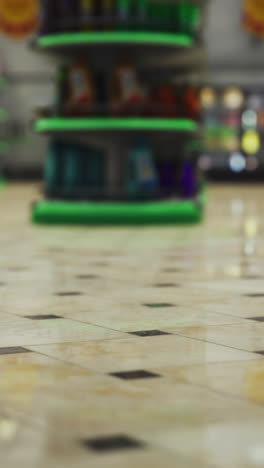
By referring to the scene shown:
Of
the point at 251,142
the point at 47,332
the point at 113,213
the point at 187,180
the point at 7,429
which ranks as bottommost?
the point at 251,142

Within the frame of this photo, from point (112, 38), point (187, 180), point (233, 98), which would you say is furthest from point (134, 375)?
point (233, 98)

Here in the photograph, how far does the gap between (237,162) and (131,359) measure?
20045mm

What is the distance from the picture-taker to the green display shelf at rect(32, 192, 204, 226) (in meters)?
10.6

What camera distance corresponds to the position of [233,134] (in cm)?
2345

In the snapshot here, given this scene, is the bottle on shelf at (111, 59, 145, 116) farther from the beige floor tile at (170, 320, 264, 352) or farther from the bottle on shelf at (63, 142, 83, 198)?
the beige floor tile at (170, 320, 264, 352)

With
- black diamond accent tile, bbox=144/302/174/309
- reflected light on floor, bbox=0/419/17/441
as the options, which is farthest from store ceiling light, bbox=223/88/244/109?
reflected light on floor, bbox=0/419/17/441

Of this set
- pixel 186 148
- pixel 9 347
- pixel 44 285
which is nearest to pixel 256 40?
pixel 186 148

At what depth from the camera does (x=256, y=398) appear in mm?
3059

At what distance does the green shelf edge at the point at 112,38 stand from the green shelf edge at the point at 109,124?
767 millimetres

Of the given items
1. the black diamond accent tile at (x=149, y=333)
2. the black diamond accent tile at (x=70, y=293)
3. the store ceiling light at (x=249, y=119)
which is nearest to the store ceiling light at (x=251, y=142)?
the store ceiling light at (x=249, y=119)

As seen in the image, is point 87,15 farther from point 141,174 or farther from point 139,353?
point 139,353

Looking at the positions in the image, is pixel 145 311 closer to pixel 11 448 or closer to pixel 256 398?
pixel 256 398

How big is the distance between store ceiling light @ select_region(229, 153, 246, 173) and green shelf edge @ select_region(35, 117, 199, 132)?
12.7 meters

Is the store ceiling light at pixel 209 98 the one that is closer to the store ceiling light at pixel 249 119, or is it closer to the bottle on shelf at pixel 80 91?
the store ceiling light at pixel 249 119
